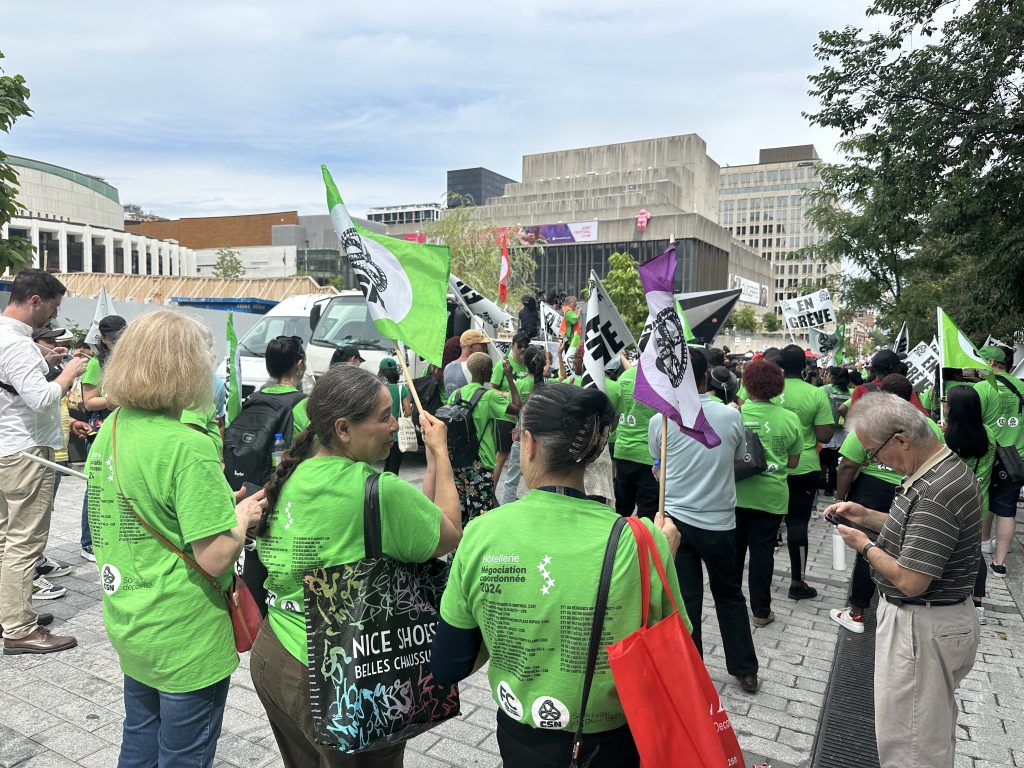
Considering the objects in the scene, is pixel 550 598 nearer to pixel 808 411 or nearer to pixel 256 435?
pixel 256 435

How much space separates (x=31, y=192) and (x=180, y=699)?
102 meters

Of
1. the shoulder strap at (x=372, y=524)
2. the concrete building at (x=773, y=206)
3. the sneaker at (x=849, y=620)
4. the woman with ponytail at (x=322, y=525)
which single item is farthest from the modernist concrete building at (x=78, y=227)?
the concrete building at (x=773, y=206)

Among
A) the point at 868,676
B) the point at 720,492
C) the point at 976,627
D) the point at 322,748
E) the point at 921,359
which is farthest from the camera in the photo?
the point at 921,359

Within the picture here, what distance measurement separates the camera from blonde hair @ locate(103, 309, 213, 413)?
2.43 meters

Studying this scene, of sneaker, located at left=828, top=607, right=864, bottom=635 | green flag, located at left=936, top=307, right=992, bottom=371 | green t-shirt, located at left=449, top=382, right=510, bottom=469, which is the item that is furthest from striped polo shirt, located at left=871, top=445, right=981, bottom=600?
green flag, located at left=936, top=307, right=992, bottom=371

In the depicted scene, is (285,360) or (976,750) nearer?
(976,750)

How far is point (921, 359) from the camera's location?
8891mm

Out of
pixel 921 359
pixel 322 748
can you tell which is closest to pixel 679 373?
pixel 322 748

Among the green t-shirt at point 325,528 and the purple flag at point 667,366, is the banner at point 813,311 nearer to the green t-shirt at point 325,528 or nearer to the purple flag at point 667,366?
the purple flag at point 667,366

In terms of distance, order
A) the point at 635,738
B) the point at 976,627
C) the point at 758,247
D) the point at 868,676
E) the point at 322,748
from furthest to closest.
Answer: the point at 758,247
the point at 868,676
the point at 976,627
the point at 322,748
the point at 635,738

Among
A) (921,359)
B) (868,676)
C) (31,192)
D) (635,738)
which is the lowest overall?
(868,676)

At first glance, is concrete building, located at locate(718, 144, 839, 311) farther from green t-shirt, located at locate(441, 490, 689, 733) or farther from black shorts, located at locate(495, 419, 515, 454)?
green t-shirt, located at locate(441, 490, 689, 733)

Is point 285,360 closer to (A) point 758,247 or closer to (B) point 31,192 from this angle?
(B) point 31,192

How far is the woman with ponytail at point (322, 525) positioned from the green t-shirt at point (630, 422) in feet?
14.3
